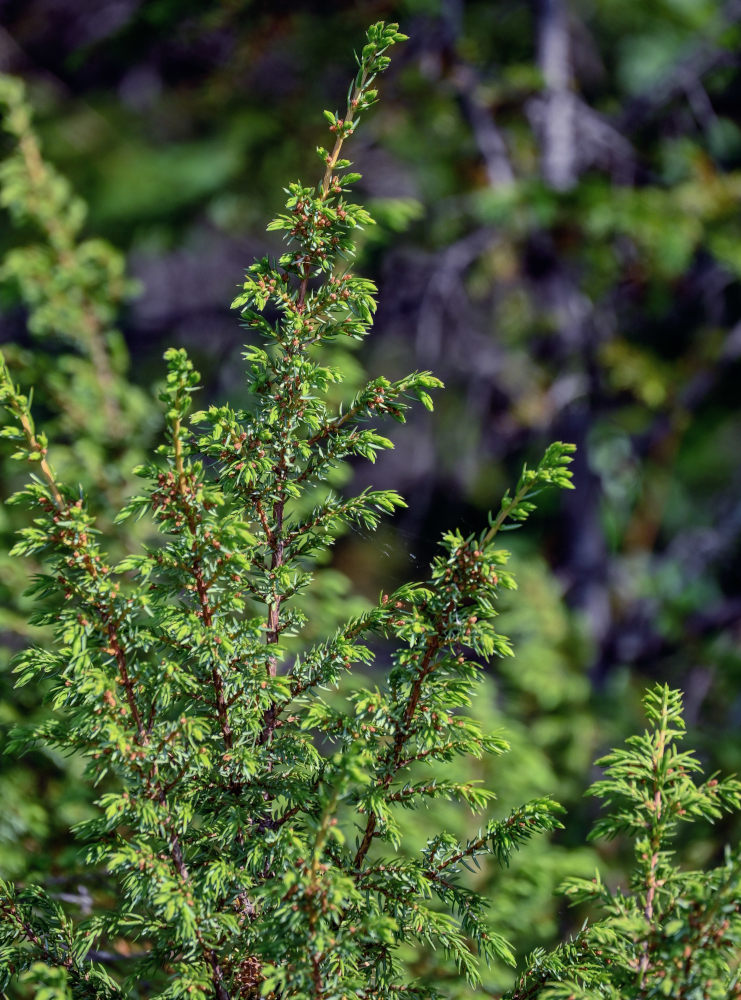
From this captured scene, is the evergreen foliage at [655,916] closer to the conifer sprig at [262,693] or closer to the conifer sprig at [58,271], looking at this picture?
the conifer sprig at [262,693]

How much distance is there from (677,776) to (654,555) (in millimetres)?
3073

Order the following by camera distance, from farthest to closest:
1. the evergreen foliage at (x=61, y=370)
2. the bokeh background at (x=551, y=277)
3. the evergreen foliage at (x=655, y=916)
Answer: the bokeh background at (x=551, y=277) < the evergreen foliage at (x=61, y=370) < the evergreen foliage at (x=655, y=916)

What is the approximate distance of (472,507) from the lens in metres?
3.44

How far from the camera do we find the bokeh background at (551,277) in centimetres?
256

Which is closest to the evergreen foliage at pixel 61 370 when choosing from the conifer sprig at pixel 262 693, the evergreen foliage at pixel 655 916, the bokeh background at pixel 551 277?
the bokeh background at pixel 551 277

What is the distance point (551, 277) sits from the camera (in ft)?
9.32

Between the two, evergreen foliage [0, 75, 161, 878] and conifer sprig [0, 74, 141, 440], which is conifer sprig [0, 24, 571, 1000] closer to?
evergreen foliage [0, 75, 161, 878]

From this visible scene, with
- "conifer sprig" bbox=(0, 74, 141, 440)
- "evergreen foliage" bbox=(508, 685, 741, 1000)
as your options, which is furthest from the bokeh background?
"evergreen foliage" bbox=(508, 685, 741, 1000)

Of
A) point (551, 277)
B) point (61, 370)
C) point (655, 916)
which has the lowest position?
point (655, 916)

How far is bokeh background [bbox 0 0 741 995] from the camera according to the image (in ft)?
8.39

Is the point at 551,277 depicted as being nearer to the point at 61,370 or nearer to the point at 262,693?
the point at 61,370

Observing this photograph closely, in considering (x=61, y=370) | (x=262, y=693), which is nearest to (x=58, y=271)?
(x=61, y=370)

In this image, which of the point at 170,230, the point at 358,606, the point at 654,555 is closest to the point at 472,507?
the point at 654,555

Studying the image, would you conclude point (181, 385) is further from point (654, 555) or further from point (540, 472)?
point (654, 555)
